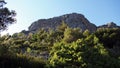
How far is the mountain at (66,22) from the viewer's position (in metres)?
85.2

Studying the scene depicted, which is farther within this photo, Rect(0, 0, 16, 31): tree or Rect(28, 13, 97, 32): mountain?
Rect(28, 13, 97, 32): mountain

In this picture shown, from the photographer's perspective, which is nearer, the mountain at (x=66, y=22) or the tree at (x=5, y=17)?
the tree at (x=5, y=17)

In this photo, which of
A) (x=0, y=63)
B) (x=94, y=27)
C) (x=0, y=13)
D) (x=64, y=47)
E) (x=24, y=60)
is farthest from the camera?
(x=94, y=27)

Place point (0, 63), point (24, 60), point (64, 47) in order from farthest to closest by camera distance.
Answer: point (64, 47)
point (24, 60)
point (0, 63)

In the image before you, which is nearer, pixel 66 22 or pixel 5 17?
pixel 5 17

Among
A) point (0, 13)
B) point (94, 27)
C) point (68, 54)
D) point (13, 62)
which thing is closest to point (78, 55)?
point (68, 54)

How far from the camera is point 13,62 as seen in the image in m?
22.4

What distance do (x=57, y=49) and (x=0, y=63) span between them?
5.73 m

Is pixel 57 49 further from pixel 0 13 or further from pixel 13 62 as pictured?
pixel 0 13

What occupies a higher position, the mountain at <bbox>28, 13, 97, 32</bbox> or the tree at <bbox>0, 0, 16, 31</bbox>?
the mountain at <bbox>28, 13, 97, 32</bbox>

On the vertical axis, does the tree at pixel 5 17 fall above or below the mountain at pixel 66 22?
below

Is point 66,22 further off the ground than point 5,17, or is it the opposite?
point 66,22

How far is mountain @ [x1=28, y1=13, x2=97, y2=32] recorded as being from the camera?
280 feet

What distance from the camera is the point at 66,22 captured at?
3408 inches
